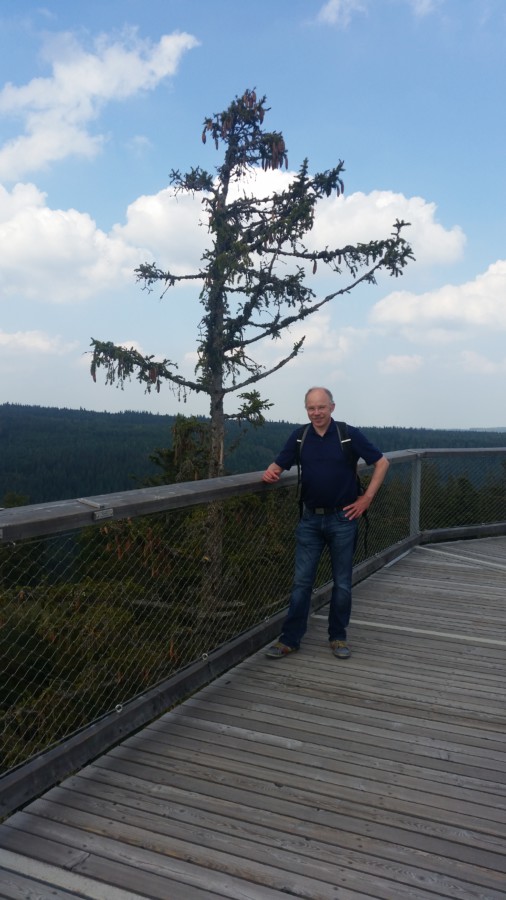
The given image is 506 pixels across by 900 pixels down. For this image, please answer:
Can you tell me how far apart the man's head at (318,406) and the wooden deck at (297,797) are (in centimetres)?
144

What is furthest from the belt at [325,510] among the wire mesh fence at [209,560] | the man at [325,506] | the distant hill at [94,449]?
the distant hill at [94,449]

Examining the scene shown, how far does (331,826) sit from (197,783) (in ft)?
1.94

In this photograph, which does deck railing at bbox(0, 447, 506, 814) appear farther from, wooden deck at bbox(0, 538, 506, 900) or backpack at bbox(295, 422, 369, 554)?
backpack at bbox(295, 422, 369, 554)

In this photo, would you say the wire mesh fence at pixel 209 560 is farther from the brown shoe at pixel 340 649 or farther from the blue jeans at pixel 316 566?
the brown shoe at pixel 340 649

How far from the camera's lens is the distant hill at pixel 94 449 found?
53.1 m

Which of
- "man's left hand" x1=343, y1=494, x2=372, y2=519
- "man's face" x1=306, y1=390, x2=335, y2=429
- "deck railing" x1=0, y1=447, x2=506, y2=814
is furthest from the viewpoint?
"man's left hand" x1=343, y1=494, x2=372, y2=519

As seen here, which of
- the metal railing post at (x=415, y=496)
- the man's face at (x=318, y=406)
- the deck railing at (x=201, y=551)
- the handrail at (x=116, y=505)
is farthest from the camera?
the metal railing post at (x=415, y=496)

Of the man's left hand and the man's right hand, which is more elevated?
the man's right hand

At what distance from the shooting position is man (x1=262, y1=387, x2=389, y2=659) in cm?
446

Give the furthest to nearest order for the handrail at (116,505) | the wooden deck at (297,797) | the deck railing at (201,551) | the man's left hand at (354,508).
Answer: the man's left hand at (354,508)
the deck railing at (201,551)
the handrail at (116,505)
the wooden deck at (297,797)

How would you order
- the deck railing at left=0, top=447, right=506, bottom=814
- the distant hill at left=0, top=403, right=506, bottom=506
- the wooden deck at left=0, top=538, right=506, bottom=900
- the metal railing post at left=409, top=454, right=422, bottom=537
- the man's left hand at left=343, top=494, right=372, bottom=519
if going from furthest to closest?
the distant hill at left=0, top=403, right=506, bottom=506 < the metal railing post at left=409, top=454, right=422, bottom=537 < the man's left hand at left=343, top=494, right=372, bottom=519 < the deck railing at left=0, top=447, right=506, bottom=814 < the wooden deck at left=0, top=538, right=506, bottom=900

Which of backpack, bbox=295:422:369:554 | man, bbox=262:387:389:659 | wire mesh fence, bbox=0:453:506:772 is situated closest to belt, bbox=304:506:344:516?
man, bbox=262:387:389:659

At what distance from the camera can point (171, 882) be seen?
95.7 inches

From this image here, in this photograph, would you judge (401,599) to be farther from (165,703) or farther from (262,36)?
(262,36)
